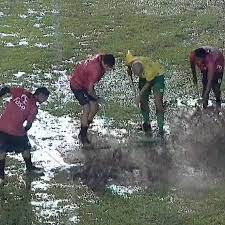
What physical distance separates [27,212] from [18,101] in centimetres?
164

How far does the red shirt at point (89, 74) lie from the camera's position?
11836mm

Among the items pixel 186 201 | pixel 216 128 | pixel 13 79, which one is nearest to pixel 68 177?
pixel 186 201

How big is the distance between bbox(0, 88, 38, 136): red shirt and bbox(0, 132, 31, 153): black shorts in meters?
0.08

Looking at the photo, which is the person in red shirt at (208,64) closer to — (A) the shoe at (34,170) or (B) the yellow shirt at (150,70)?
(B) the yellow shirt at (150,70)

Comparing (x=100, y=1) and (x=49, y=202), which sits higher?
(x=100, y=1)

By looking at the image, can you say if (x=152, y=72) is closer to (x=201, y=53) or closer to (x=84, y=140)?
(x=201, y=53)

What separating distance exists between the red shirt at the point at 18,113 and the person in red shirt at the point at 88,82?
1.53 metres

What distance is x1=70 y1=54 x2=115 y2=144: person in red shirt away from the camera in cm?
1181

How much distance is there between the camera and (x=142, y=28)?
20.6 metres

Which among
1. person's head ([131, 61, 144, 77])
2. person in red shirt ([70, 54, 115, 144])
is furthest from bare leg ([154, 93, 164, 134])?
person in red shirt ([70, 54, 115, 144])

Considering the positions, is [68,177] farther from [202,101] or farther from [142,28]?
[142,28]

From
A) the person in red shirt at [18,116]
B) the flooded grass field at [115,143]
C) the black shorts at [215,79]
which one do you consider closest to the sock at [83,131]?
the flooded grass field at [115,143]

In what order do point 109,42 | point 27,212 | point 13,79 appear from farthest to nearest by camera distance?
point 109,42 < point 13,79 < point 27,212

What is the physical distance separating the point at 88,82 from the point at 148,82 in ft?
3.39
